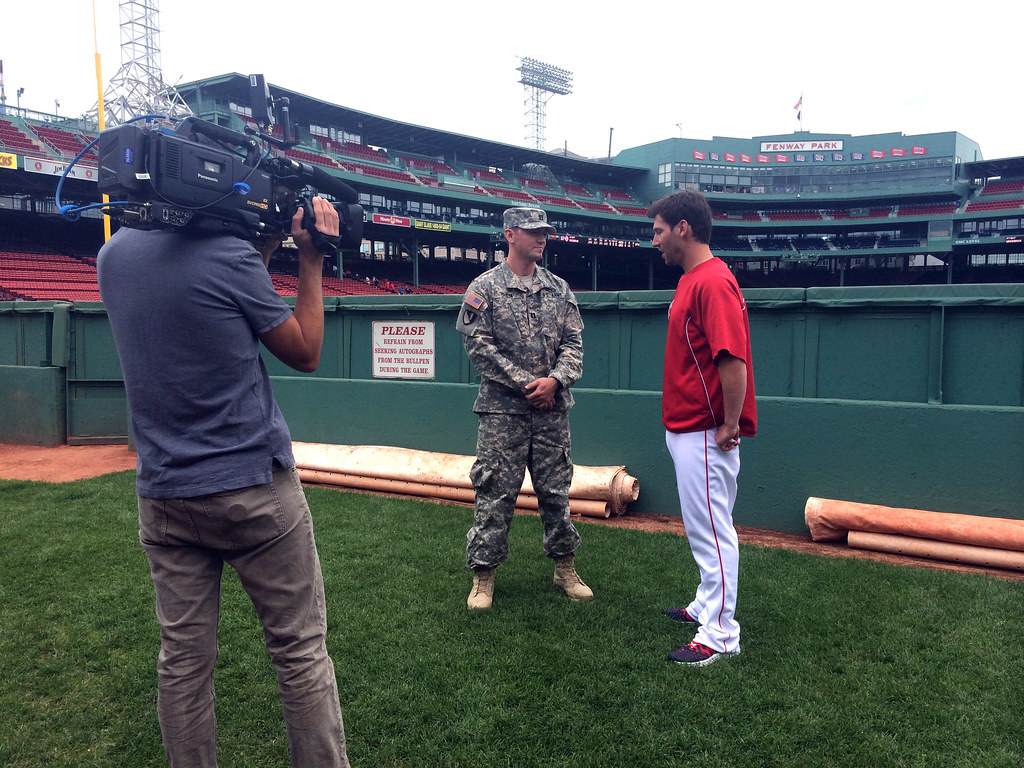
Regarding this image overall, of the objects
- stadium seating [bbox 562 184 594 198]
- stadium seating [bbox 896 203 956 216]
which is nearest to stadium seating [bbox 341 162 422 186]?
stadium seating [bbox 562 184 594 198]

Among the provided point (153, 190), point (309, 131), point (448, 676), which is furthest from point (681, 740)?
point (309, 131)

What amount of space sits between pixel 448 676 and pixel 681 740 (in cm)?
103

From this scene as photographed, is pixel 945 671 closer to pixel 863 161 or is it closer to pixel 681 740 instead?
pixel 681 740

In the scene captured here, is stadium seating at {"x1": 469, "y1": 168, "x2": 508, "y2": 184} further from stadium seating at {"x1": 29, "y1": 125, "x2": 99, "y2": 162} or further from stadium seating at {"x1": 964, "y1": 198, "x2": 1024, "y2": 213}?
stadium seating at {"x1": 964, "y1": 198, "x2": 1024, "y2": 213}

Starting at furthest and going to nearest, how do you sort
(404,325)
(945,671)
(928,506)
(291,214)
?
(404,325) < (928,506) < (945,671) < (291,214)

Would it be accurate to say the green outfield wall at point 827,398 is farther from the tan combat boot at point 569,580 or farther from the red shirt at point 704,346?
the red shirt at point 704,346

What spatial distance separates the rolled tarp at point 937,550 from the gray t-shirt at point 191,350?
4486 millimetres

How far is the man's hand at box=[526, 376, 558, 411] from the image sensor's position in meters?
3.64

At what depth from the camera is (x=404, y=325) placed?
738 centimetres

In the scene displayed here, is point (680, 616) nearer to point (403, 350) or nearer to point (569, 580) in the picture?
point (569, 580)

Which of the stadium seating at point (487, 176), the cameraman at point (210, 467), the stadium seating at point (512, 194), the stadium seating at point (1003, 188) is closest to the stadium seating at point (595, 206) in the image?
the stadium seating at point (512, 194)

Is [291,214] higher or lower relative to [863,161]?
lower

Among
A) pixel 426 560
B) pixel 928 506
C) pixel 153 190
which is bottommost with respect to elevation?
pixel 426 560

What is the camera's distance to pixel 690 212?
3211 millimetres
